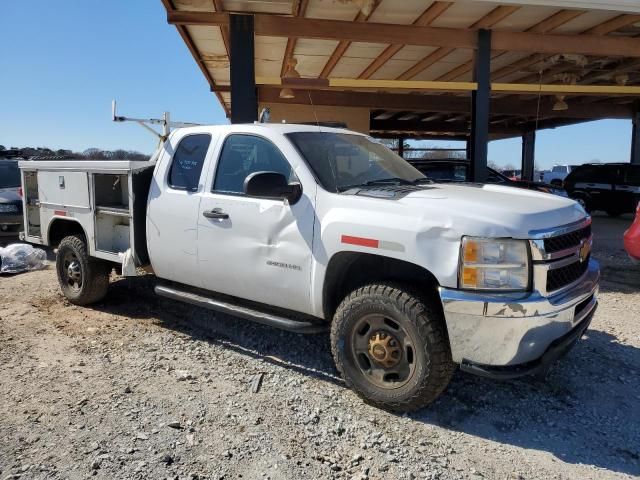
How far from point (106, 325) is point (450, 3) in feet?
20.5

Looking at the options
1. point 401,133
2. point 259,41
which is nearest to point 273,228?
point 259,41

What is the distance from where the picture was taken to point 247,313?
4000 millimetres

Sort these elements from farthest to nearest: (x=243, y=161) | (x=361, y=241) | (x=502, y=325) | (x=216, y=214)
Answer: (x=243, y=161), (x=216, y=214), (x=361, y=241), (x=502, y=325)

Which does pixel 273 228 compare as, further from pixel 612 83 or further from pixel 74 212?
pixel 612 83

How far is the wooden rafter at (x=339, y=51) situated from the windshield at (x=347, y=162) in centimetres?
398

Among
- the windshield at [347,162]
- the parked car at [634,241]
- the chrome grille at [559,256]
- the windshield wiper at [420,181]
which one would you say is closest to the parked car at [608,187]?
the parked car at [634,241]

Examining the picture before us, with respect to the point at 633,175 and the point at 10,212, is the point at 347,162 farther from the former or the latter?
the point at 633,175

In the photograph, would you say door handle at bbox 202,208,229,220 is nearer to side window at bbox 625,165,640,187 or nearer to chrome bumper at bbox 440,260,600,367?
chrome bumper at bbox 440,260,600,367

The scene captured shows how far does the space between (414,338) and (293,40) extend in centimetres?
757

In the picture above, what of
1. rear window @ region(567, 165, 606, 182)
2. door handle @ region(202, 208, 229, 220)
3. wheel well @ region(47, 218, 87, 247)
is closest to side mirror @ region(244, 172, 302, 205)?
door handle @ region(202, 208, 229, 220)

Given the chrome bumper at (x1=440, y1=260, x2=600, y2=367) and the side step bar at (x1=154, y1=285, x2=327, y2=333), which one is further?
the side step bar at (x1=154, y1=285, x2=327, y2=333)

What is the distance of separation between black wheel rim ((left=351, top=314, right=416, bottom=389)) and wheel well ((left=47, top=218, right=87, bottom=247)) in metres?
3.80

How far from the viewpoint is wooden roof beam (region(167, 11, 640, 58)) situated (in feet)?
25.1

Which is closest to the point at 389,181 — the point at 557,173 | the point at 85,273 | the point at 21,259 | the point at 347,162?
the point at 347,162
